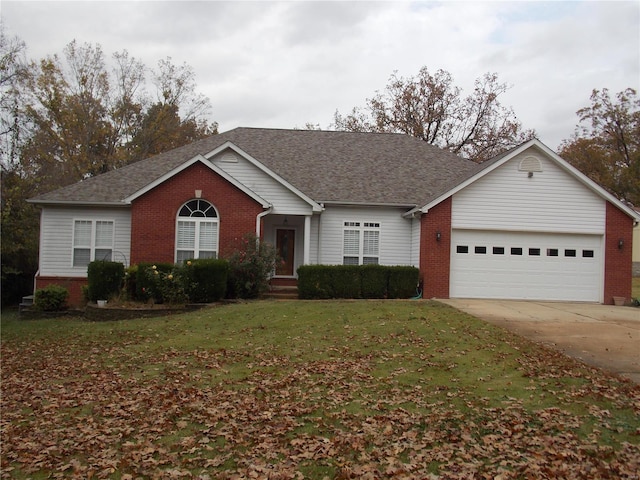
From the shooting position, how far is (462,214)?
19.8 metres

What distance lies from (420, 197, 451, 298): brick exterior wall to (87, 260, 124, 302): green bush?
9765 mm

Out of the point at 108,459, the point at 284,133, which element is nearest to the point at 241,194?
the point at 284,133

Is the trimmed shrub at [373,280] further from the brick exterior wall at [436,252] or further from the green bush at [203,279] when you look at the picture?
the green bush at [203,279]

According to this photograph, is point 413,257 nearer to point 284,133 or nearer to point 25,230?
point 284,133

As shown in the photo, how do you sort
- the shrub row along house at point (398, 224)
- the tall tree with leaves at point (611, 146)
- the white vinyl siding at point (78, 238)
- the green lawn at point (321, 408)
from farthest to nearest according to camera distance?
the tall tree with leaves at point (611, 146) → the white vinyl siding at point (78, 238) → the shrub row along house at point (398, 224) → the green lawn at point (321, 408)

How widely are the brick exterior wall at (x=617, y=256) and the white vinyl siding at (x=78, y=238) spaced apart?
16508 mm

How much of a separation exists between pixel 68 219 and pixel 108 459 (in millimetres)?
16141

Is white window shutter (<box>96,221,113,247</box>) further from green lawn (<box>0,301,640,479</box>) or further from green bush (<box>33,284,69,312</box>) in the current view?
green lawn (<box>0,301,640,479</box>)

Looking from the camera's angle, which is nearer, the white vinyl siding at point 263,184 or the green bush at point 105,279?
the green bush at point 105,279

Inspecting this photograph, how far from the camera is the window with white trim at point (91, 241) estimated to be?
2069 centimetres

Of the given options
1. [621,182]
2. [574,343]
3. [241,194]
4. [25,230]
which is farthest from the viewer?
[621,182]

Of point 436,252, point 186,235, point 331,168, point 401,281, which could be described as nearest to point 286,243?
point 331,168

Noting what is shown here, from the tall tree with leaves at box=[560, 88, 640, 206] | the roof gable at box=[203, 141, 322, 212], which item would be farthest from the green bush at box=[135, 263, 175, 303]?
the tall tree with leaves at box=[560, 88, 640, 206]

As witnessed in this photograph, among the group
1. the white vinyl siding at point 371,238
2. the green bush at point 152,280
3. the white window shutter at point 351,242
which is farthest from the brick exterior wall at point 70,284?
the white window shutter at point 351,242
